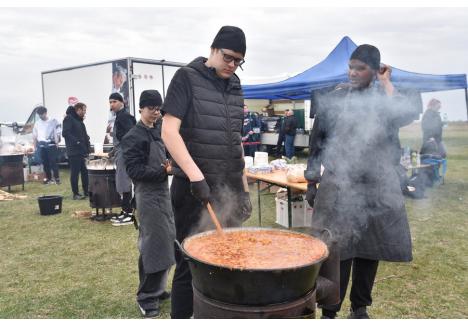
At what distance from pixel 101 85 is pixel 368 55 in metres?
9.59

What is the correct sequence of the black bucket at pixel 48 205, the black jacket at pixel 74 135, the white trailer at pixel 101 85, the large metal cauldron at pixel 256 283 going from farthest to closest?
the white trailer at pixel 101 85 < the black jacket at pixel 74 135 < the black bucket at pixel 48 205 < the large metal cauldron at pixel 256 283

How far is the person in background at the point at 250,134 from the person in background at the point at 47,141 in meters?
7.90

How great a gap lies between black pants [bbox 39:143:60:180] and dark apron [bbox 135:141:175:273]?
29.2ft

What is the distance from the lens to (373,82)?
294cm

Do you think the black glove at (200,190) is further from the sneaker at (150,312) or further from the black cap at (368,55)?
the sneaker at (150,312)

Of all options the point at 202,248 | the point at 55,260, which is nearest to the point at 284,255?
the point at 202,248

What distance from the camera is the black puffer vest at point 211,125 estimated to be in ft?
8.39

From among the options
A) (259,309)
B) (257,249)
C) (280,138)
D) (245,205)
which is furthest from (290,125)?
(259,309)

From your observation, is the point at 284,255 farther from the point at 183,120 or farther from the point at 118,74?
the point at 118,74

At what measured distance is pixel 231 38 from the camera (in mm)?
2438

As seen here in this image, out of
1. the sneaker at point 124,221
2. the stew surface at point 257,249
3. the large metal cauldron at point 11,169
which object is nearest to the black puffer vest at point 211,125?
the stew surface at point 257,249

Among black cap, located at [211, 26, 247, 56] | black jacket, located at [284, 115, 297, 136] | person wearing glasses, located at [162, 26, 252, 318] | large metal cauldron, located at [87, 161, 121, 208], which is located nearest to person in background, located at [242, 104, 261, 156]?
black jacket, located at [284, 115, 297, 136]

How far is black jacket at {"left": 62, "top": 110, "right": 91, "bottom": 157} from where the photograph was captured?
868 centimetres

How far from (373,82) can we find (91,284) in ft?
11.8
